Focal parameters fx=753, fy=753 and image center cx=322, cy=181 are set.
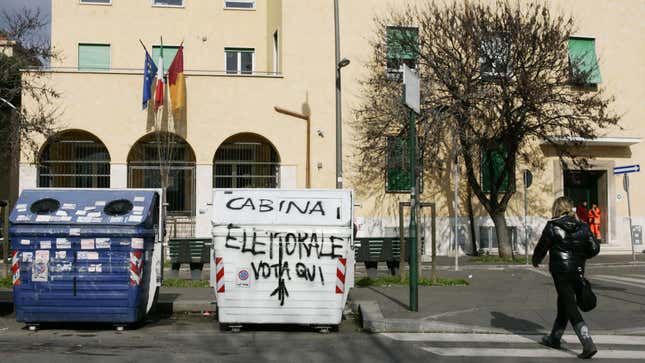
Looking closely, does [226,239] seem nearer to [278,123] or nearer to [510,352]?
[510,352]

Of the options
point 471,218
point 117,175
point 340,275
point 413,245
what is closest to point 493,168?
point 471,218

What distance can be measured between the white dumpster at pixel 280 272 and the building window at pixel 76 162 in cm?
1556

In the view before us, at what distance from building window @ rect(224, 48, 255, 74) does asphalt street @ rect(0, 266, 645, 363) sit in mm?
17662

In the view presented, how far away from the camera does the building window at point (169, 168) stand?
23706 mm

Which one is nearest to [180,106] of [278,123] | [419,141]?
[278,123]

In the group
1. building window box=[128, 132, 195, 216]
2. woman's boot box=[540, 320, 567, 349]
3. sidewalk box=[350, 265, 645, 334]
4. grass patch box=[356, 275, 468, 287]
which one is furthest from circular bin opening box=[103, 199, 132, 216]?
building window box=[128, 132, 195, 216]

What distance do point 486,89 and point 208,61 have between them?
10712 mm

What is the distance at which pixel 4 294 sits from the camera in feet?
41.9

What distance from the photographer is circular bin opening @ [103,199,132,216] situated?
10094mm

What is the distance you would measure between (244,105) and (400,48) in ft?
17.5

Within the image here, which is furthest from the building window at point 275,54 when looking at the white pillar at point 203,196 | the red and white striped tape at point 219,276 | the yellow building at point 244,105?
the red and white striped tape at point 219,276

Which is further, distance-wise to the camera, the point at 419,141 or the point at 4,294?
the point at 419,141

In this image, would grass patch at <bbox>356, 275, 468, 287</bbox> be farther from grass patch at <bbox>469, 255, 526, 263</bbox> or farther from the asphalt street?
grass patch at <bbox>469, 255, 526, 263</bbox>

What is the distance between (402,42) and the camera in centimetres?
2269
